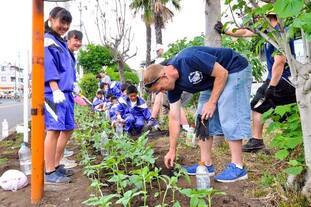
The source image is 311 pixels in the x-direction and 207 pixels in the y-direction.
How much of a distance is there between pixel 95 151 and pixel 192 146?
4.01 ft

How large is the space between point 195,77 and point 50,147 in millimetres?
1427

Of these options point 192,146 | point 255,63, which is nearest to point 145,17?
point 255,63

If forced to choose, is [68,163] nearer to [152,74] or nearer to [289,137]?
[152,74]

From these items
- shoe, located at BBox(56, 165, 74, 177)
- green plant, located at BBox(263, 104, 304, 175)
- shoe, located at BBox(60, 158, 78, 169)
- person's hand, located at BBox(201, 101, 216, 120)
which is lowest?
shoe, located at BBox(60, 158, 78, 169)

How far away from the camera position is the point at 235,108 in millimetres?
3266

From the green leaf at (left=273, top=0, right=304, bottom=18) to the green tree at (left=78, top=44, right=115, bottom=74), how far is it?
796 inches

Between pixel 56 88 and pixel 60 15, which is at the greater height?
pixel 60 15

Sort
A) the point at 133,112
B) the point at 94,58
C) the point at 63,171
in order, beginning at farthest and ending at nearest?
the point at 94,58, the point at 133,112, the point at 63,171

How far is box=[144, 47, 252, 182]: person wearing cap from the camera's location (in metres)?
3.12

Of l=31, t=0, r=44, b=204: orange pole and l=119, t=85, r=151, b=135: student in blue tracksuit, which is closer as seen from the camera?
l=31, t=0, r=44, b=204: orange pole

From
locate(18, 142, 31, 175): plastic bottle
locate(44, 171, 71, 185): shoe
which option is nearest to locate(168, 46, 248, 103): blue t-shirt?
locate(44, 171, 71, 185): shoe

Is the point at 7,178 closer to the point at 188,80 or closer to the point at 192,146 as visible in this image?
the point at 188,80

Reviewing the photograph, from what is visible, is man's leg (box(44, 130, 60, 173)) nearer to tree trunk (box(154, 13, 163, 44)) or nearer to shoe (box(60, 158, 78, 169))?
shoe (box(60, 158, 78, 169))

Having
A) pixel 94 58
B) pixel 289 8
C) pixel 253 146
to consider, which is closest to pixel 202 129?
pixel 253 146
